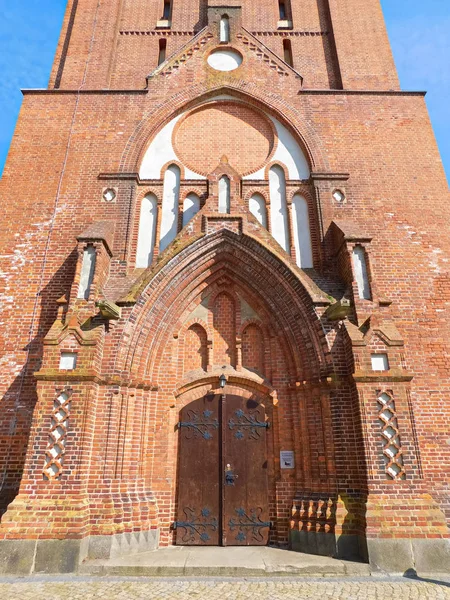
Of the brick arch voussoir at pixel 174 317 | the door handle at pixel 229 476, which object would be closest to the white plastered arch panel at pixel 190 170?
the brick arch voussoir at pixel 174 317

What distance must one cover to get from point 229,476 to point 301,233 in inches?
224

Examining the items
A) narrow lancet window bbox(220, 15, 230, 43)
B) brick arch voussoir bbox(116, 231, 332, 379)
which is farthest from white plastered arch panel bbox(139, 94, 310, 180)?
narrow lancet window bbox(220, 15, 230, 43)

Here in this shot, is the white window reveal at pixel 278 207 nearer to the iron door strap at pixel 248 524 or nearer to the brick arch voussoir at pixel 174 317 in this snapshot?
the brick arch voussoir at pixel 174 317

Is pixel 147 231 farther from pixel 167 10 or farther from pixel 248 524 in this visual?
pixel 167 10

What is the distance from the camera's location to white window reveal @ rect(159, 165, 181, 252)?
10.1 metres

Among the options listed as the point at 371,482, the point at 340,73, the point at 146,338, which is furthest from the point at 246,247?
the point at 340,73

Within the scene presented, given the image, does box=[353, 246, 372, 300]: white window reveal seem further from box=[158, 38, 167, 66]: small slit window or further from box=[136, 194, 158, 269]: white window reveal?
box=[158, 38, 167, 66]: small slit window

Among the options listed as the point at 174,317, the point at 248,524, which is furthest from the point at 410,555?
the point at 174,317

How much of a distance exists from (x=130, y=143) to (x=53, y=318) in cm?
513

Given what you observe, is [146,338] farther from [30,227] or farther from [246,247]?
[30,227]

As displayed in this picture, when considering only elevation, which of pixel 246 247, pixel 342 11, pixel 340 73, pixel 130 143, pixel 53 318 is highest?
pixel 342 11

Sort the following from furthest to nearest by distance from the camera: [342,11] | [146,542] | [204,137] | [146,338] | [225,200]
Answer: [342,11] → [204,137] → [225,200] → [146,338] → [146,542]

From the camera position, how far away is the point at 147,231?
10.2 m

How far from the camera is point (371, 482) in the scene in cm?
693
